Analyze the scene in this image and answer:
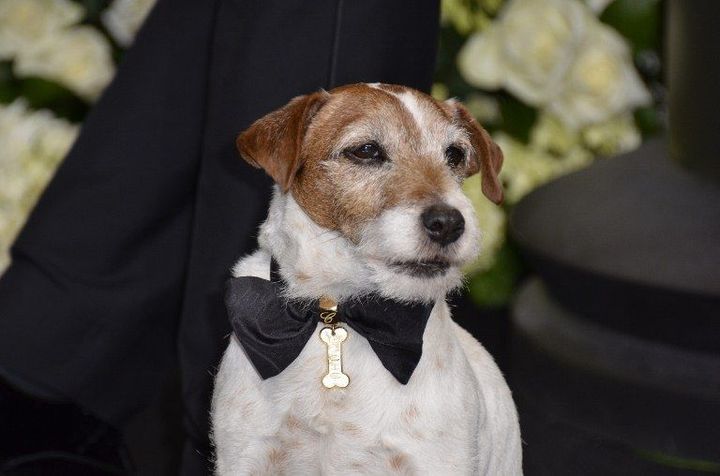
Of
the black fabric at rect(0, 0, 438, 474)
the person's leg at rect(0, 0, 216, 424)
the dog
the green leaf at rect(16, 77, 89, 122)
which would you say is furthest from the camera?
the green leaf at rect(16, 77, 89, 122)

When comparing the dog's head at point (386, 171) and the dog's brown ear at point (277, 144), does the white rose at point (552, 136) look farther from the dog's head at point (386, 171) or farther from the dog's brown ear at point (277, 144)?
the dog's brown ear at point (277, 144)

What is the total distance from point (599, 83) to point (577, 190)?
27 centimetres

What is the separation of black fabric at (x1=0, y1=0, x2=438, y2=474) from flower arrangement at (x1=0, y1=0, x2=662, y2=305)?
0.31 meters

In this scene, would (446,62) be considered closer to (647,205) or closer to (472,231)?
(647,205)

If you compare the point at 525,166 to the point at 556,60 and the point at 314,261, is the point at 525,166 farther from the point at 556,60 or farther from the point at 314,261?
the point at 314,261

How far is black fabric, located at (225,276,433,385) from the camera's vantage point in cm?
Answer: 200

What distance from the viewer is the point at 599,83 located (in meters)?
2.76

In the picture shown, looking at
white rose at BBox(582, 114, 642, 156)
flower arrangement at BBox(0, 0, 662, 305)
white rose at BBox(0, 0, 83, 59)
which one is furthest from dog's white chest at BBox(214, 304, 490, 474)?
white rose at BBox(0, 0, 83, 59)

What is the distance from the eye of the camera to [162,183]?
2537 millimetres

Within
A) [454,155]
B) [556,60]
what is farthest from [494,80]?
[454,155]

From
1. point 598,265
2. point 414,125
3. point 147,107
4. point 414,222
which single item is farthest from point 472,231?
point 147,107

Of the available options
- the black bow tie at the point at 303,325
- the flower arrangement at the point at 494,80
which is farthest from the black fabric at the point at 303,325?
the flower arrangement at the point at 494,80

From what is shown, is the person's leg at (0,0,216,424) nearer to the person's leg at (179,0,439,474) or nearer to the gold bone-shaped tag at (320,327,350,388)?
the person's leg at (179,0,439,474)

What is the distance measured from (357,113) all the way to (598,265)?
0.79 metres
